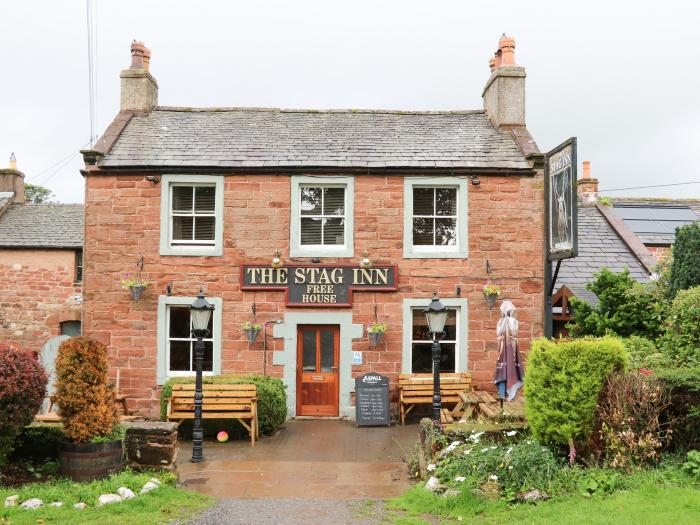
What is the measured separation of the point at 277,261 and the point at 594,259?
28.9 ft

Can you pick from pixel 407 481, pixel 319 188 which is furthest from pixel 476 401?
pixel 319 188

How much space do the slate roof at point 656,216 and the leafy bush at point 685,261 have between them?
7169mm

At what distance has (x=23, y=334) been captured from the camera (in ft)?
76.6

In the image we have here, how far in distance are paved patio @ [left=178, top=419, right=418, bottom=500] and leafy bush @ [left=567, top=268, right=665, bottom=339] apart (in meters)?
4.65

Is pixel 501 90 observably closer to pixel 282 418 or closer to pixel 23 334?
pixel 282 418

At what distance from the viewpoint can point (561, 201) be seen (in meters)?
13.5

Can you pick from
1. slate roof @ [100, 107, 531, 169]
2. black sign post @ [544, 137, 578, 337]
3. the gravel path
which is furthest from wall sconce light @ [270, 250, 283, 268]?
the gravel path

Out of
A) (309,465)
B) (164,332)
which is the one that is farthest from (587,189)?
(309,465)

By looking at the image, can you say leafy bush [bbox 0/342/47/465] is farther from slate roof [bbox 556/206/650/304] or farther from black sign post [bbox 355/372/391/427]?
slate roof [bbox 556/206/650/304]

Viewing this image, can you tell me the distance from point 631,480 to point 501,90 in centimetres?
1064

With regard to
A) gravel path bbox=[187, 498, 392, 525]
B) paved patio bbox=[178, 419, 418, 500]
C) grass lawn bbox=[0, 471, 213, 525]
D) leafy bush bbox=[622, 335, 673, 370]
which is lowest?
paved patio bbox=[178, 419, 418, 500]

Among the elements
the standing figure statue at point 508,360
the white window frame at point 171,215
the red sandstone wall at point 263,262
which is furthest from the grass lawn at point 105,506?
the white window frame at point 171,215

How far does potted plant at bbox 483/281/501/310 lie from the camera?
1413cm

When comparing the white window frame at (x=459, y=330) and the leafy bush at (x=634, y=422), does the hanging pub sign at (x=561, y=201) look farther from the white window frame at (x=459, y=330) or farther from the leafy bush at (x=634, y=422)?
the leafy bush at (x=634, y=422)
